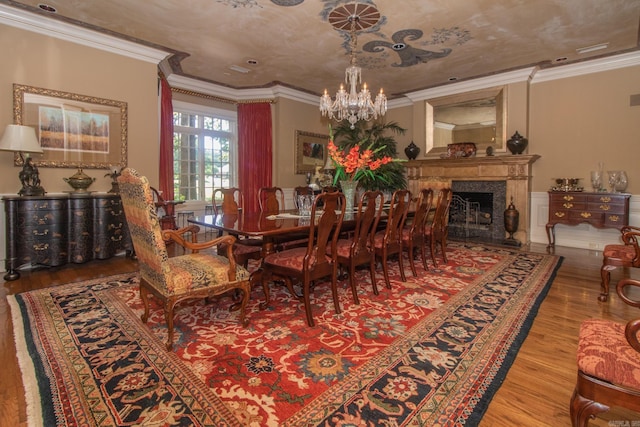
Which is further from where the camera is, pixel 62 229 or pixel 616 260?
pixel 62 229

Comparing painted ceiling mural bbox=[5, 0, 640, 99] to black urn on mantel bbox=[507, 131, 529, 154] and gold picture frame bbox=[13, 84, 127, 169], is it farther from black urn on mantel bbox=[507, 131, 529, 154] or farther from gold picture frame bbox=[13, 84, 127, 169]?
black urn on mantel bbox=[507, 131, 529, 154]

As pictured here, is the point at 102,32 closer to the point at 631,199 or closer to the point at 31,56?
the point at 31,56

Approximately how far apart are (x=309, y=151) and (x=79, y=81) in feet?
13.5

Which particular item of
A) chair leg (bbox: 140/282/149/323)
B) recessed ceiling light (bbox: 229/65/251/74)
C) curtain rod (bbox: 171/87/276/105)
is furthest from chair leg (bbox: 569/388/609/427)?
curtain rod (bbox: 171/87/276/105)

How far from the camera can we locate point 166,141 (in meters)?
5.30

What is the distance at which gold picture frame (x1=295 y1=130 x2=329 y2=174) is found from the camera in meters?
6.86

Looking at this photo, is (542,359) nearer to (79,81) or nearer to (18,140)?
(18,140)

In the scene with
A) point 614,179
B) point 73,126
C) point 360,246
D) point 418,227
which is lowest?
point 360,246

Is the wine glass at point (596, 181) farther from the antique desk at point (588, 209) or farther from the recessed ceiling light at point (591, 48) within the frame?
the recessed ceiling light at point (591, 48)

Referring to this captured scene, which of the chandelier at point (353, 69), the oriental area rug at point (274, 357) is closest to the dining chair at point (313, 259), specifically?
the oriental area rug at point (274, 357)

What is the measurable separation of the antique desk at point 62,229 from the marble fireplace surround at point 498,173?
5.30m

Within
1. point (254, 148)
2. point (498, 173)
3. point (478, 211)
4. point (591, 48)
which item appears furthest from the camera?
point (254, 148)

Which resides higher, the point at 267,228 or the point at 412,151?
the point at 412,151

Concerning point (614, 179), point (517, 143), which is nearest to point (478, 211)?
point (517, 143)
